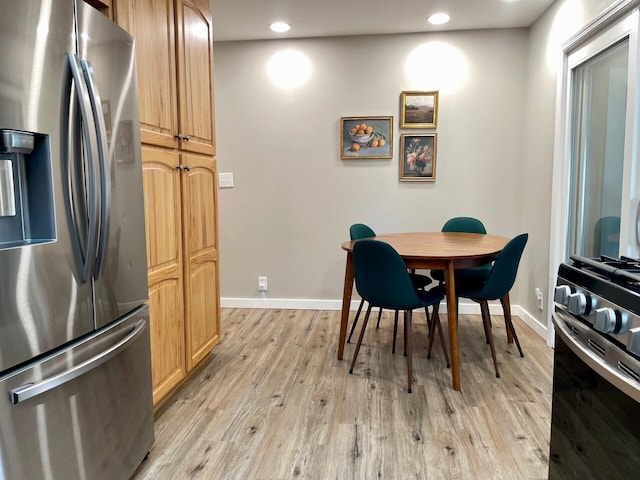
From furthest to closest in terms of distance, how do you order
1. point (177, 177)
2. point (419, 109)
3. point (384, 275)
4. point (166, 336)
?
point (419, 109), point (384, 275), point (177, 177), point (166, 336)

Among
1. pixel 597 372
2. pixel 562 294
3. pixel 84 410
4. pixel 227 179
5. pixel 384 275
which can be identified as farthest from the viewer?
pixel 227 179

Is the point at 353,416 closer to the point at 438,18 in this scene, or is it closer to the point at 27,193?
the point at 27,193

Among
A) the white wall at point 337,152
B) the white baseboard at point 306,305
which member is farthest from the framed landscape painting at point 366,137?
the white baseboard at point 306,305

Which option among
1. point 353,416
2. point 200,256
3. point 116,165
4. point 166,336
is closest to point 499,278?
point 353,416

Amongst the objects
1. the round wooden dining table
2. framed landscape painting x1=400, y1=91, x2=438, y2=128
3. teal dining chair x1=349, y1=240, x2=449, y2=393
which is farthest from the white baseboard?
framed landscape painting x1=400, y1=91, x2=438, y2=128

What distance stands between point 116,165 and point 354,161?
2.54m

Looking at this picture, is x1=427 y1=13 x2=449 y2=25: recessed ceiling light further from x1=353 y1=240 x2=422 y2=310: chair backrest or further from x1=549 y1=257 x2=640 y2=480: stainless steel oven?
x1=549 y1=257 x2=640 y2=480: stainless steel oven

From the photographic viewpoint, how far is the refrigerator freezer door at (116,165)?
4.35 ft

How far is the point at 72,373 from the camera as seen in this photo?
120 cm

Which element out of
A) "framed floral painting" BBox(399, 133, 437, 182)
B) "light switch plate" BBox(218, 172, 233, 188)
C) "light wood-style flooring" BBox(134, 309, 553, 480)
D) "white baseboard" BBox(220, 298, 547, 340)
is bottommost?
"light wood-style flooring" BBox(134, 309, 553, 480)

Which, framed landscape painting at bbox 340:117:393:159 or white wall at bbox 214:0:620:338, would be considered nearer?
white wall at bbox 214:0:620:338

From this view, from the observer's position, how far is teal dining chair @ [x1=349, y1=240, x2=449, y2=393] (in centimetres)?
223

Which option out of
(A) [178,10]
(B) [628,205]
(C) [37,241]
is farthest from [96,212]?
(B) [628,205]

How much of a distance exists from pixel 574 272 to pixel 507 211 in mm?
2750
